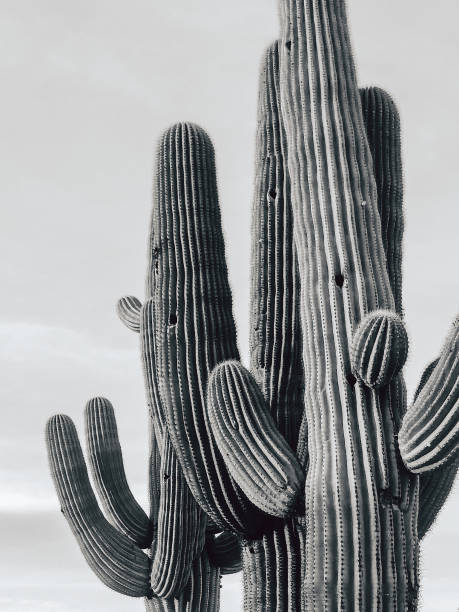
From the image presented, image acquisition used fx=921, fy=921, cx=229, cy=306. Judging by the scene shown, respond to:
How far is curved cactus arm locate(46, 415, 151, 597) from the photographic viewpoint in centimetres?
995

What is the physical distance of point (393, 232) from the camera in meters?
8.05

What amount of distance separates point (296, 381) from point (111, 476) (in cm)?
339

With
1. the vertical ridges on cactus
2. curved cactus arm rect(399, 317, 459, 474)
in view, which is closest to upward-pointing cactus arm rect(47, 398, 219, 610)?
the vertical ridges on cactus

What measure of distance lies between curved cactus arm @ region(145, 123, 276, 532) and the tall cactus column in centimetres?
133

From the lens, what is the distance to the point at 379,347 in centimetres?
627

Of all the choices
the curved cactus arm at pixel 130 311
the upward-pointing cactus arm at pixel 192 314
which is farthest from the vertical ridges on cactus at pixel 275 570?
the curved cactus arm at pixel 130 311

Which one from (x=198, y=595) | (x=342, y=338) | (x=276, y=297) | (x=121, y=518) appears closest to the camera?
(x=342, y=338)

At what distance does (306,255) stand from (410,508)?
80.0 inches

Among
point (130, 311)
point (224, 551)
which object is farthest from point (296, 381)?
point (130, 311)

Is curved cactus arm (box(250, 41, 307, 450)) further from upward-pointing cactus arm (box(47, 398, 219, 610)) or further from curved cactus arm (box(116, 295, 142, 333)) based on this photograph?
curved cactus arm (box(116, 295, 142, 333))

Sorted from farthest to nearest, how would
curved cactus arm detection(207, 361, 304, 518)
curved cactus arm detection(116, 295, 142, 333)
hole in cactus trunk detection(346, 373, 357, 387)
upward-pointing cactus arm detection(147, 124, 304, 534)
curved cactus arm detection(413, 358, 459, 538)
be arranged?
1. curved cactus arm detection(116, 295, 142, 333)
2. upward-pointing cactus arm detection(147, 124, 304, 534)
3. curved cactus arm detection(413, 358, 459, 538)
4. curved cactus arm detection(207, 361, 304, 518)
5. hole in cactus trunk detection(346, 373, 357, 387)

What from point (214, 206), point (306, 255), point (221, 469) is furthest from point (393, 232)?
point (221, 469)

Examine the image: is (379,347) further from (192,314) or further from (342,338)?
(192,314)

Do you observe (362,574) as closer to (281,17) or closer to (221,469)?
(221,469)
